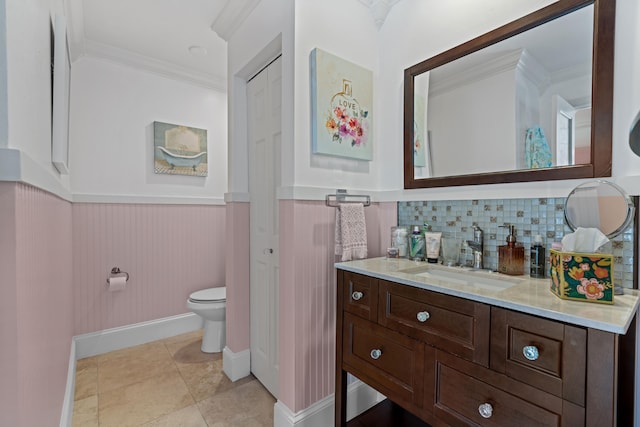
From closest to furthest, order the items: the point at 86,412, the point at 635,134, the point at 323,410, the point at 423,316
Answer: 1. the point at 635,134
2. the point at 423,316
3. the point at 323,410
4. the point at 86,412

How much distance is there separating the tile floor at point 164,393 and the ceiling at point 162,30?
→ 2309 millimetres

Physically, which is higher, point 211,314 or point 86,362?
point 211,314

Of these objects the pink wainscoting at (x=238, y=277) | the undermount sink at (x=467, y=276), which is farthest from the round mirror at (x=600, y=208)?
the pink wainscoting at (x=238, y=277)

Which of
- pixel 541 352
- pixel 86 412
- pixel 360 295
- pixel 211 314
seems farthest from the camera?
pixel 211 314

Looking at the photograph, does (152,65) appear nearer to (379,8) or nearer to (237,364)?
(379,8)

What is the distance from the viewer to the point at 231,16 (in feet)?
6.39

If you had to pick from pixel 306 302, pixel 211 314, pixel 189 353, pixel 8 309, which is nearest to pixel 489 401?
pixel 306 302

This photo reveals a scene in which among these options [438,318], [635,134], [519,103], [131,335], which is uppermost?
[519,103]

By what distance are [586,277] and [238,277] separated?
1815 millimetres

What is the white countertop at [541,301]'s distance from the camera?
719 millimetres

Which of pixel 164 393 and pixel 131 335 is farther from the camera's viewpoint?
pixel 131 335

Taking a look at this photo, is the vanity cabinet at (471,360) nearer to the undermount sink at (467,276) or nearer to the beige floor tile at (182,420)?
the undermount sink at (467,276)

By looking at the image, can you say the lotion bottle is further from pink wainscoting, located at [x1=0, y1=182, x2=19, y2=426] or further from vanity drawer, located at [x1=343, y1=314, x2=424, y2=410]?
pink wainscoting, located at [x1=0, y1=182, x2=19, y2=426]

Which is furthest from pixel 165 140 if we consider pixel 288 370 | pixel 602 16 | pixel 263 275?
pixel 602 16
